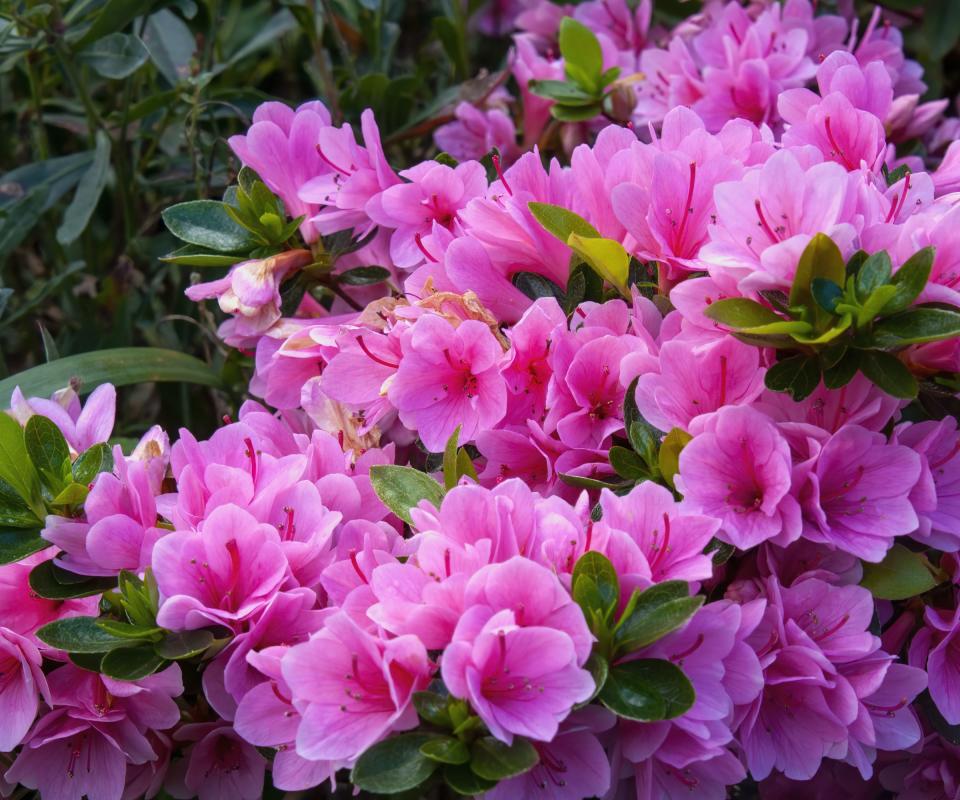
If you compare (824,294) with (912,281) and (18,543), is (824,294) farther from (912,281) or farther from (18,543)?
(18,543)

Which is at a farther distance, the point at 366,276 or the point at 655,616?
the point at 366,276

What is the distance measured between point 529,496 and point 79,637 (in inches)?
14.5

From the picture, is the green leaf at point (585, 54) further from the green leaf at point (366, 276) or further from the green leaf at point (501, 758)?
the green leaf at point (501, 758)

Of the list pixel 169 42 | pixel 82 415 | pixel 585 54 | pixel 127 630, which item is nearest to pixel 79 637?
pixel 127 630

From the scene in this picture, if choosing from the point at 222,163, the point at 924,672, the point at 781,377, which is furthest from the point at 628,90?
the point at 924,672

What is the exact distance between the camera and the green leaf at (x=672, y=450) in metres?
0.87

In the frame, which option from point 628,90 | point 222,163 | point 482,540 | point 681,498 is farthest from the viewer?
point 222,163

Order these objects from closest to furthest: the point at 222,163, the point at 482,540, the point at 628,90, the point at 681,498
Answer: the point at 482,540 → the point at 681,498 → the point at 628,90 → the point at 222,163

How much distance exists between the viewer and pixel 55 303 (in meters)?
1.75

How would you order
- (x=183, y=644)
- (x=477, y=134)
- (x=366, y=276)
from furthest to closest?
1. (x=477, y=134)
2. (x=366, y=276)
3. (x=183, y=644)

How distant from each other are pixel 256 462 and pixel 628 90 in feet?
2.58

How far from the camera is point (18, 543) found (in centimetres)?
95

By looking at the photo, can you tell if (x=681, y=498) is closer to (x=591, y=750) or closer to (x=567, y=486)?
(x=567, y=486)

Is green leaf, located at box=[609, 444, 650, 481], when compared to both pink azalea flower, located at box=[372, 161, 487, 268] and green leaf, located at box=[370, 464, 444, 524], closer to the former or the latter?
green leaf, located at box=[370, 464, 444, 524]
